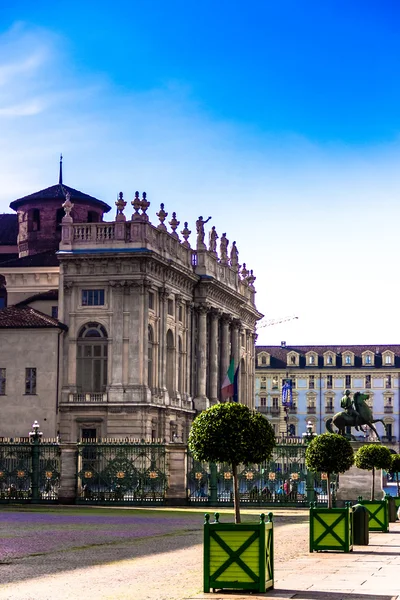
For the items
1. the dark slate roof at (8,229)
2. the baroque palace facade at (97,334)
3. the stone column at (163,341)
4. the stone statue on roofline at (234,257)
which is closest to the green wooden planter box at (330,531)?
the baroque palace facade at (97,334)

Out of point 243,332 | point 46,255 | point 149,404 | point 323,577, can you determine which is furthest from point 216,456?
point 243,332

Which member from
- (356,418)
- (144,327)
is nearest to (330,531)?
(356,418)

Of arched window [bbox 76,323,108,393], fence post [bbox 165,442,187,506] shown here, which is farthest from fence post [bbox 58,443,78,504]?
arched window [bbox 76,323,108,393]

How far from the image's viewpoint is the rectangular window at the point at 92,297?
95.8 m

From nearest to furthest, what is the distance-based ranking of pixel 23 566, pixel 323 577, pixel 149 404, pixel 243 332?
1. pixel 323 577
2. pixel 23 566
3. pixel 149 404
4. pixel 243 332

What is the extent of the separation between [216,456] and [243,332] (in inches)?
4039

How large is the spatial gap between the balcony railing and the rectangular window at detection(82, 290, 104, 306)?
675 centimetres

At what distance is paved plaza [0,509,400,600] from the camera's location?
21859 millimetres

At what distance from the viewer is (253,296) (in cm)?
13662

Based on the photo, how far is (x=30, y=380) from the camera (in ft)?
307

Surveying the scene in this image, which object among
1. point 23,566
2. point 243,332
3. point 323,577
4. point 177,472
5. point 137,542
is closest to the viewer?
point 323,577

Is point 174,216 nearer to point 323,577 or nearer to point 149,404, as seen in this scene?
point 149,404

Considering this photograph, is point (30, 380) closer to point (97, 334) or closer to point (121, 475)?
point (97, 334)

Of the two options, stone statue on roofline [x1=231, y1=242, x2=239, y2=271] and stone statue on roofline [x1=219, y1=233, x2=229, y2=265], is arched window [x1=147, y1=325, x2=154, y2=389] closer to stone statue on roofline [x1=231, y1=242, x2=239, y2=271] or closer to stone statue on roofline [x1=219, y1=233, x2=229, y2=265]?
stone statue on roofline [x1=219, y1=233, x2=229, y2=265]
